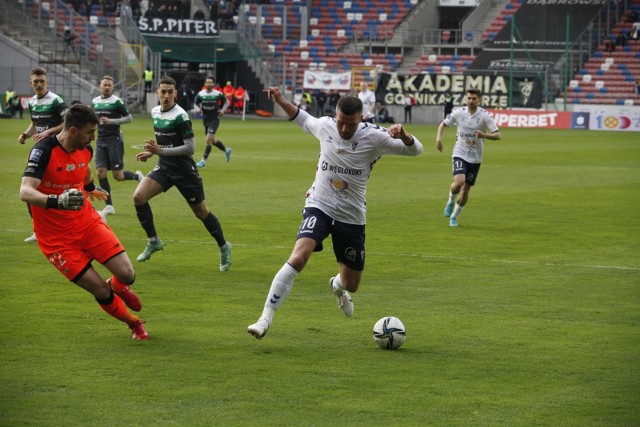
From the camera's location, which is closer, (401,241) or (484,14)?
(401,241)

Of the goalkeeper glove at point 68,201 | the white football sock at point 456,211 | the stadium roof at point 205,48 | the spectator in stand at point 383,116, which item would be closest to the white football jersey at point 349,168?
the goalkeeper glove at point 68,201

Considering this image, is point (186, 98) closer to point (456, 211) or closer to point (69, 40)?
point (69, 40)

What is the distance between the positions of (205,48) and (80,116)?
5878cm

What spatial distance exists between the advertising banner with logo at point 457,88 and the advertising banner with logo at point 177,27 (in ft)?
36.9

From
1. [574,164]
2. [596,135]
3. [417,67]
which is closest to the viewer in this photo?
[574,164]

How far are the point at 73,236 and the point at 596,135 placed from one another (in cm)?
4244

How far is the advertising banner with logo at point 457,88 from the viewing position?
58.0 meters

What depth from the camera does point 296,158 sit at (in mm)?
33125

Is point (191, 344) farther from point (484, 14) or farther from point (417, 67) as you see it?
point (484, 14)

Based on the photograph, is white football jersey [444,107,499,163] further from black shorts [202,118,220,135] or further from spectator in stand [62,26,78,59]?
spectator in stand [62,26,78,59]

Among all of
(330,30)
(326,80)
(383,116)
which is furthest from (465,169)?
(330,30)

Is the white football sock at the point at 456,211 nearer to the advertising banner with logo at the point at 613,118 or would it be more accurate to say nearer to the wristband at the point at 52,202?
the wristband at the point at 52,202

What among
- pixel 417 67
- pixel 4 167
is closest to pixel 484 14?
pixel 417 67

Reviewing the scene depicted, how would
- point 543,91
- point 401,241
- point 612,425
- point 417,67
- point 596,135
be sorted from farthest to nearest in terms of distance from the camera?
point 417,67 < point 543,91 < point 596,135 < point 401,241 < point 612,425
